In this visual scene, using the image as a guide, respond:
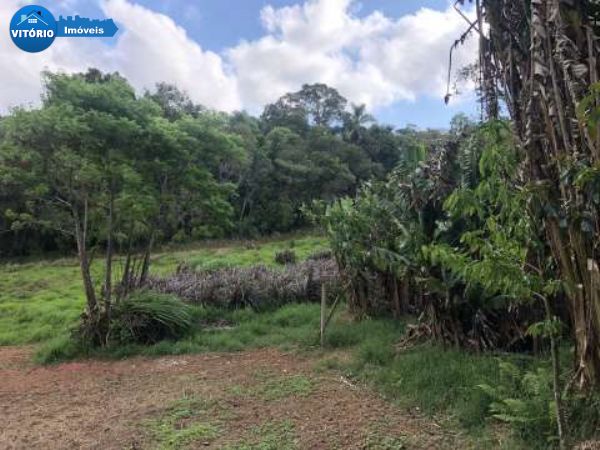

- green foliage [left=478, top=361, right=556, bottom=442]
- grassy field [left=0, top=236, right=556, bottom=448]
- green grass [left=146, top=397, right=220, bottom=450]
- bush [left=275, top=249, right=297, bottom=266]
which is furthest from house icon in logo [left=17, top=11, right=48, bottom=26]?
bush [left=275, top=249, right=297, bottom=266]

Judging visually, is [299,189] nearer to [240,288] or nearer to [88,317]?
[240,288]

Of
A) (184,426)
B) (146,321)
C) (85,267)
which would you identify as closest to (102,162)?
(85,267)

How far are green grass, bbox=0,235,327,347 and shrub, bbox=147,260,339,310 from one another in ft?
5.85

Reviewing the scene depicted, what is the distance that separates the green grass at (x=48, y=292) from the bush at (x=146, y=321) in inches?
33.2

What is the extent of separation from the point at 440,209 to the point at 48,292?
34.3 feet

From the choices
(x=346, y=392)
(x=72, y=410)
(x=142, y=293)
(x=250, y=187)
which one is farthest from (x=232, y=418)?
(x=250, y=187)

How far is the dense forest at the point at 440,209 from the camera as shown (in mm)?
2369

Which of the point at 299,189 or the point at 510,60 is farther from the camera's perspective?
the point at 299,189

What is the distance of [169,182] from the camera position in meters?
7.35

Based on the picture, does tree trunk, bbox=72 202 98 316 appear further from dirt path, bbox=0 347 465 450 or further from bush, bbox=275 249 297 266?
bush, bbox=275 249 297 266

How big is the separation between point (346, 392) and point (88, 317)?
12.7 feet

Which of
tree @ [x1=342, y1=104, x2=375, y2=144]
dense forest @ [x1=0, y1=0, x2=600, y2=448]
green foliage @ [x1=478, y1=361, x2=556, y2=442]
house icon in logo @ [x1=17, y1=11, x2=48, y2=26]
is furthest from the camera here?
tree @ [x1=342, y1=104, x2=375, y2=144]

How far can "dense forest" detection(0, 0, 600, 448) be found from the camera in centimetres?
237

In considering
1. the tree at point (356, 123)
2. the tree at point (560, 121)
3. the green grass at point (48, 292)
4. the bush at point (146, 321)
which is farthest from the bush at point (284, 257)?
the tree at point (356, 123)
